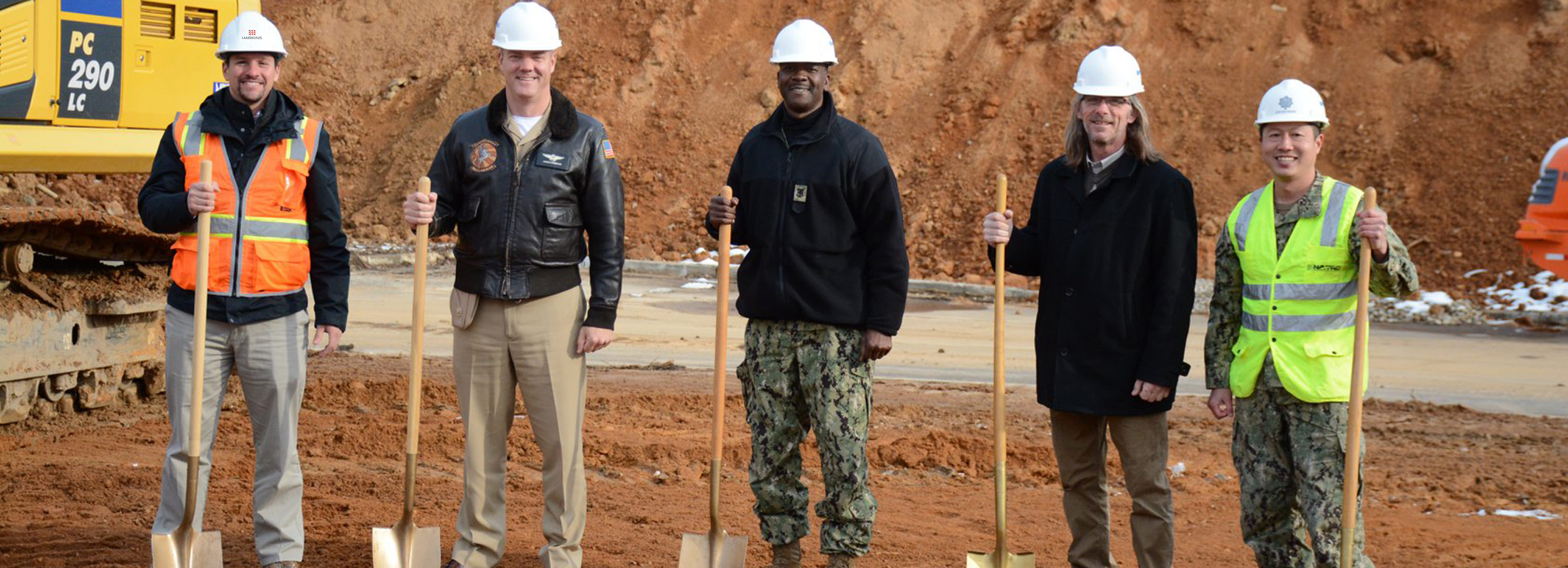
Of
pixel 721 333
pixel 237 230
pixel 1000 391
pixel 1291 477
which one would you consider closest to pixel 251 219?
pixel 237 230

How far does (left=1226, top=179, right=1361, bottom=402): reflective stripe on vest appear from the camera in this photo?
16.0 feet

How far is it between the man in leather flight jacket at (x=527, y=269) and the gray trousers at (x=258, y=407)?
59 cm

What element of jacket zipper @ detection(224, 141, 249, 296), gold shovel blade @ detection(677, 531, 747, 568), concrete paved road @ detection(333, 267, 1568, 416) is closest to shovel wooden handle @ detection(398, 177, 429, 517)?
jacket zipper @ detection(224, 141, 249, 296)

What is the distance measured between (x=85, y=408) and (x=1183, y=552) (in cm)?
691

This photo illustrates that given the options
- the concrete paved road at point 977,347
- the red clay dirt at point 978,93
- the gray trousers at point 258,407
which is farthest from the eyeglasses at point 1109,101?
the red clay dirt at point 978,93

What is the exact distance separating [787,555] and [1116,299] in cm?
156

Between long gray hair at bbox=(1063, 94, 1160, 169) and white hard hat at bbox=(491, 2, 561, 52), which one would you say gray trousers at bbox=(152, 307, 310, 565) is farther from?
long gray hair at bbox=(1063, 94, 1160, 169)

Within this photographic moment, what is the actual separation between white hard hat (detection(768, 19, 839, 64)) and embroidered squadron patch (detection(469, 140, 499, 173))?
105 centimetres

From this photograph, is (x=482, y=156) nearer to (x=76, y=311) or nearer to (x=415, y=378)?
(x=415, y=378)

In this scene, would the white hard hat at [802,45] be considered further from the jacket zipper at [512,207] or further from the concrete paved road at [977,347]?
the concrete paved road at [977,347]

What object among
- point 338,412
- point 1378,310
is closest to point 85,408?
point 338,412

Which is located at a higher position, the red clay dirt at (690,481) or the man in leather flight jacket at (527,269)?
the man in leather flight jacket at (527,269)

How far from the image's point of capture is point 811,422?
5.62m

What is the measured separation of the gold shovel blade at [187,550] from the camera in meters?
5.23
